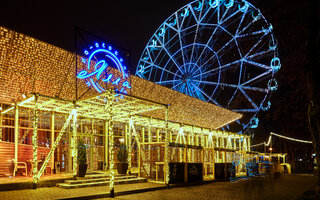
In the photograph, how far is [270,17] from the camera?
8328 mm

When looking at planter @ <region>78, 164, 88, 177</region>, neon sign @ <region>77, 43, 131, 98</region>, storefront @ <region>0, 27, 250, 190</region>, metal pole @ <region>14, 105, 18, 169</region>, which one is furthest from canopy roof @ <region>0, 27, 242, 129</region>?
planter @ <region>78, 164, 88, 177</region>

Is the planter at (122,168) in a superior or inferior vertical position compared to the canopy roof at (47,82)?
inferior

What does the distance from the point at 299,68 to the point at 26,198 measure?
9.30 metres

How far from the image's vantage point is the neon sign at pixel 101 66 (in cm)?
1337

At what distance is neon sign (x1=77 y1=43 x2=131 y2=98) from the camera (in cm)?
1337

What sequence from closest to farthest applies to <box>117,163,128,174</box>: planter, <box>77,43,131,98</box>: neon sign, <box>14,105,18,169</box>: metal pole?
<box>14,105,18,169</box>: metal pole
<box>77,43,131,98</box>: neon sign
<box>117,163,128,174</box>: planter

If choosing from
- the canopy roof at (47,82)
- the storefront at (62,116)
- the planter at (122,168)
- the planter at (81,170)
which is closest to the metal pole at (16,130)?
the storefront at (62,116)

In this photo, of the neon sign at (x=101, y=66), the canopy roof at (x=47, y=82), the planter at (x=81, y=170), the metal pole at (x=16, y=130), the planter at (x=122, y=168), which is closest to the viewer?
the canopy roof at (x=47, y=82)

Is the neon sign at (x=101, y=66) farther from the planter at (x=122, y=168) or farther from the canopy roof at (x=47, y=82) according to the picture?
the planter at (x=122, y=168)

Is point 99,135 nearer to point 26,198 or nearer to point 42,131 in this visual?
point 42,131

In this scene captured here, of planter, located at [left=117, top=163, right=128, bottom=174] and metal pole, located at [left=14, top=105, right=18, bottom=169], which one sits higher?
metal pole, located at [left=14, top=105, right=18, bottom=169]

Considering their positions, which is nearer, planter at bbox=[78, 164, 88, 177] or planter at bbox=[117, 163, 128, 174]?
planter at bbox=[78, 164, 88, 177]

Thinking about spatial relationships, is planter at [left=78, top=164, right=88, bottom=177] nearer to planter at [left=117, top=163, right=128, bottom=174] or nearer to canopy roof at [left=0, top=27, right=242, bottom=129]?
planter at [left=117, top=163, right=128, bottom=174]

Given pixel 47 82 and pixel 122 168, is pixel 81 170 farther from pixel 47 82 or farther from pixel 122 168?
pixel 47 82
